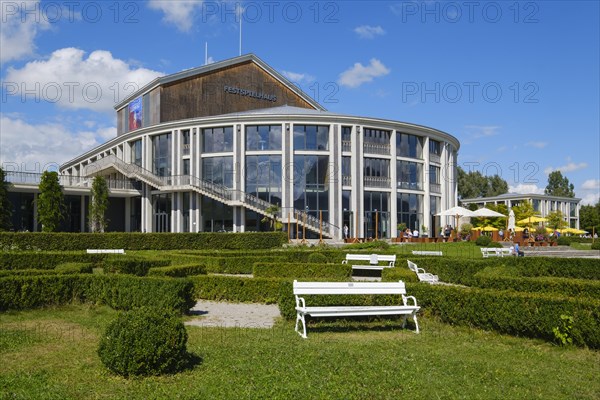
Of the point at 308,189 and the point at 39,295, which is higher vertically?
the point at 308,189

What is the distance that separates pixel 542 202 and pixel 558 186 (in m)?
27.8

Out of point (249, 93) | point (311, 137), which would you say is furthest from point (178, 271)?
point (249, 93)

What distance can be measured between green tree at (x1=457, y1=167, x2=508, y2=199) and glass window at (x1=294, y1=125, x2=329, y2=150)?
63566 millimetres

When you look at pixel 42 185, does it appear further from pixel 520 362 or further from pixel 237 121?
pixel 520 362

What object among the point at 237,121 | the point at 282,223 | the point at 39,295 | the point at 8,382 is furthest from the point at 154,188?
the point at 8,382

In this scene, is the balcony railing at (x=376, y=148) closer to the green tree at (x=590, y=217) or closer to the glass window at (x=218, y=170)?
the glass window at (x=218, y=170)

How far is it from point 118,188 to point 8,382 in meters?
43.5

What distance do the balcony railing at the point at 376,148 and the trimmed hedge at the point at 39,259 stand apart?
89.3ft

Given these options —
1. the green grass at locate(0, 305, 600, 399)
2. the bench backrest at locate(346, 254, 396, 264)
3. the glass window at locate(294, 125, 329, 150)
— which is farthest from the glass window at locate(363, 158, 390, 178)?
the green grass at locate(0, 305, 600, 399)

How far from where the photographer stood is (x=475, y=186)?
10281 cm

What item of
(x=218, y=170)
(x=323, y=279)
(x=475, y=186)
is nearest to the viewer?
(x=323, y=279)

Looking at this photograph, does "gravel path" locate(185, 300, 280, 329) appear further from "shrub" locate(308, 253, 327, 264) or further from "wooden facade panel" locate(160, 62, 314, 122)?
"wooden facade panel" locate(160, 62, 314, 122)

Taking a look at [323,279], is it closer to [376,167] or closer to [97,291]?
[97,291]

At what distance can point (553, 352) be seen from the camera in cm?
888
